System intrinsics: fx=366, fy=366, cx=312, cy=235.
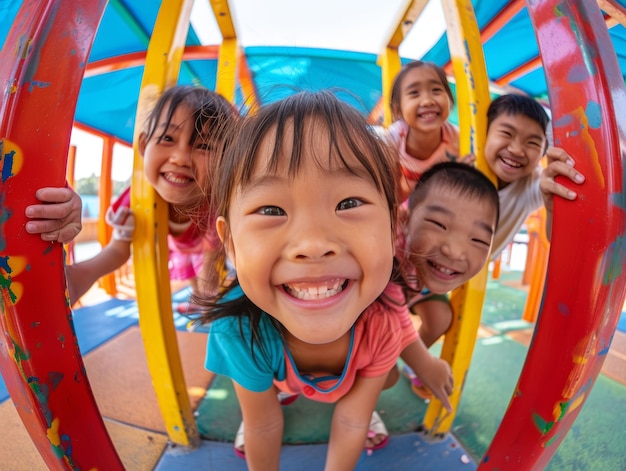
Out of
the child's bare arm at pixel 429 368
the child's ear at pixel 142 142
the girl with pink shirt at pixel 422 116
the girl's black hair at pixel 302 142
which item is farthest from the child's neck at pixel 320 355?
the girl with pink shirt at pixel 422 116

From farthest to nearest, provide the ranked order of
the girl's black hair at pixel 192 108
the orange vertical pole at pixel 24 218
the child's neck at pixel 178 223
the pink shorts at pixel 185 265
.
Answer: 1. the pink shorts at pixel 185 265
2. the child's neck at pixel 178 223
3. the girl's black hair at pixel 192 108
4. the orange vertical pole at pixel 24 218

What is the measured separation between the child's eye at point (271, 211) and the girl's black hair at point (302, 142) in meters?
0.05

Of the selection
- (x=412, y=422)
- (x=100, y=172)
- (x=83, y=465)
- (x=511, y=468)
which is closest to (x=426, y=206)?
(x=511, y=468)

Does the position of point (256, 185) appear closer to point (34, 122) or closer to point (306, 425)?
point (34, 122)

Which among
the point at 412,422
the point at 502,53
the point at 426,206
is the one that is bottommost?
the point at 412,422

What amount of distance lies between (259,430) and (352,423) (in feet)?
0.67

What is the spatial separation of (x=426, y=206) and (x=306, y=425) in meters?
0.74

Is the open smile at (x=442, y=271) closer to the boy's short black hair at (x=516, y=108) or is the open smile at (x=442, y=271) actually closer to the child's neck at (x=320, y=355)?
the child's neck at (x=320, y=355)

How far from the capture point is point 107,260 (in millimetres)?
937

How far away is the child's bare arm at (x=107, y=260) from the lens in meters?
0.86

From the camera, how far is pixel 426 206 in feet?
2.93

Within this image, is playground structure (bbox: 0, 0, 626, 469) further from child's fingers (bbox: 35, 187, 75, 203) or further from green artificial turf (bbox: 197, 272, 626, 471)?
green artificial turf (bbox: 197, 272, 626, 471)

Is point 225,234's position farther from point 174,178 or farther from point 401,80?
point 401,80

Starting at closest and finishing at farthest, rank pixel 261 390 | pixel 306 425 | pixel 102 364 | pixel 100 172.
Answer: pixel 261 390, pixel 306 425, pixel 102 364, pixel 100 172
